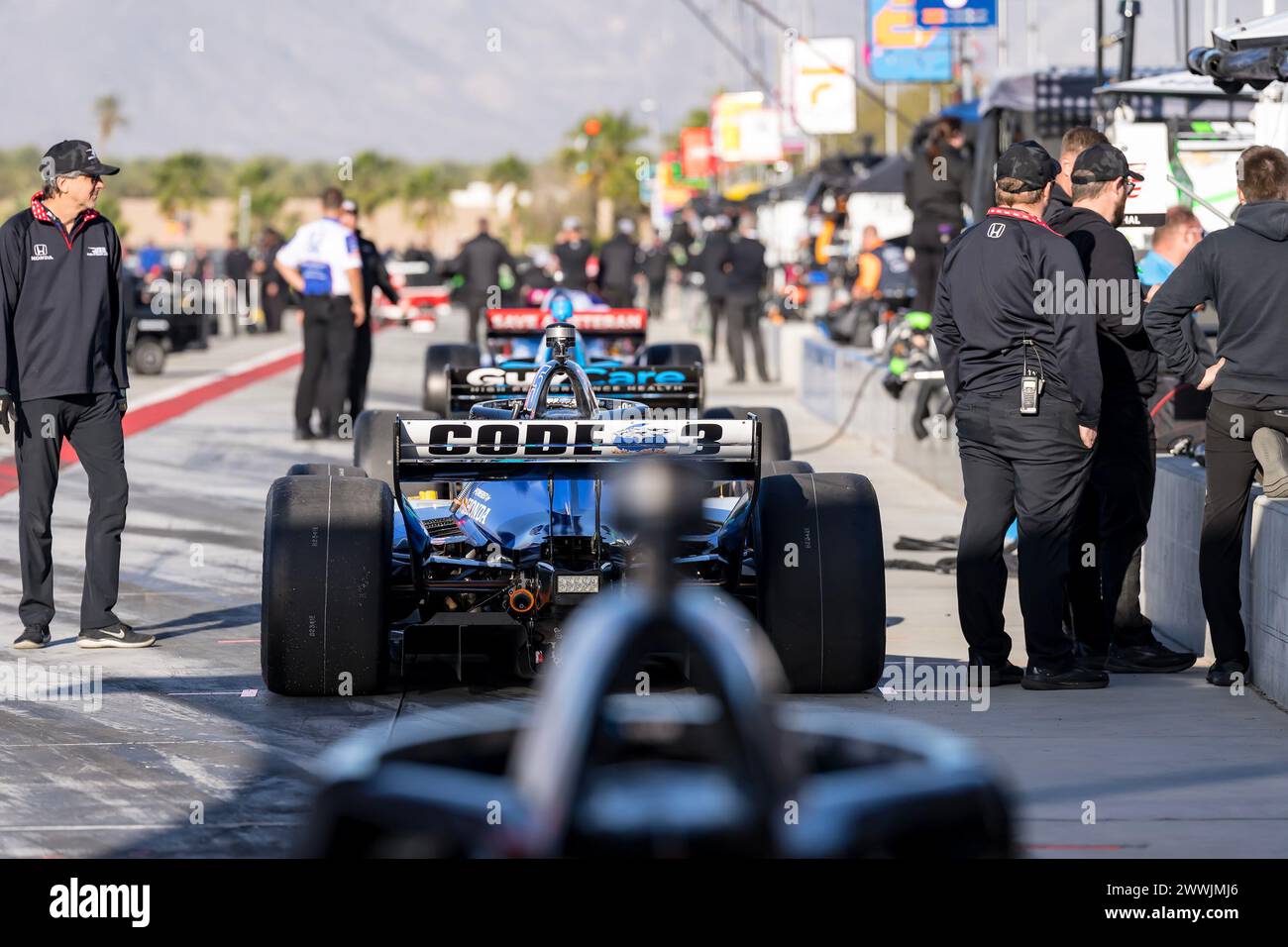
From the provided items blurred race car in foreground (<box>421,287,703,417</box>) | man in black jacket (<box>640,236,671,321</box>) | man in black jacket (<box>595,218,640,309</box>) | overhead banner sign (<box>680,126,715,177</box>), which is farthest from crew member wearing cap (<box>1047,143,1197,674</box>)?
overhead banner sign (<box>680,126,715,177</box>)

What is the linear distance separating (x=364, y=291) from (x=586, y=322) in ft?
7.27

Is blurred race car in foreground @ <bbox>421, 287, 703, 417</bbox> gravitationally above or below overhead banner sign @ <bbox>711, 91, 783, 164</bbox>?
below

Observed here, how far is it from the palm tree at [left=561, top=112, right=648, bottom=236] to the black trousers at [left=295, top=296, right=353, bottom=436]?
80616 mm

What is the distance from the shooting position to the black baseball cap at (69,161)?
329 inches

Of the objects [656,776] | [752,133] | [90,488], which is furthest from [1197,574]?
[752,133]

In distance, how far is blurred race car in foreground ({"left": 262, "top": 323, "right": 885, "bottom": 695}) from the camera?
7.09 metres

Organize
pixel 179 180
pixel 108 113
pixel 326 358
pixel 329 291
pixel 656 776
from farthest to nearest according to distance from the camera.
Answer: pixel 108 113 → pixel 179 180 → pixel 326 358 → pixel 329 291 → pixel 656 776

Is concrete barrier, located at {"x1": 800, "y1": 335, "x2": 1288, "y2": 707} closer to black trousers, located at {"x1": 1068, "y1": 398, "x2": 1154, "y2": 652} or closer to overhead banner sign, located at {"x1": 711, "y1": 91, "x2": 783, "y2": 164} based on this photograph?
black trousers, located at {"x1": 1068, "y1": 398, "x2": 1154, "y2": 652}

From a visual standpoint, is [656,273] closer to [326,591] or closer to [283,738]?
[326,591]

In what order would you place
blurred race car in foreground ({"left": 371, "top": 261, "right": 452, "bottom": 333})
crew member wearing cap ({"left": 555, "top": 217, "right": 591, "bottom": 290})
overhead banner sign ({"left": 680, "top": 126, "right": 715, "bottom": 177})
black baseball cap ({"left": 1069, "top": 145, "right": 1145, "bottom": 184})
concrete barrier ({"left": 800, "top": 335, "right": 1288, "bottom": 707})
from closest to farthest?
concrete barrier ({"left": 800, "top": 335, "right": 1288, "bottom": 707}) < black baseball cap ({"left": 1069, "top": 145, "right": 1145, "bottom": 184}) < crew member wearing cap ({"left": 555, "top": 217, "right": 591, "bottom": 290}) < blurred race car in foreground ({"left": 371, "top": 261, "right": 452, "bottom": 333}) < overhead banner sign ({"left": 680, "top": 126, "right": 715, "bottom": 177})

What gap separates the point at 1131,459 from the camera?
7.91 m

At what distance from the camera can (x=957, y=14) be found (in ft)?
61.8

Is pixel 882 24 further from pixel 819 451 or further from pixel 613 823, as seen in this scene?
pixel 613 823
